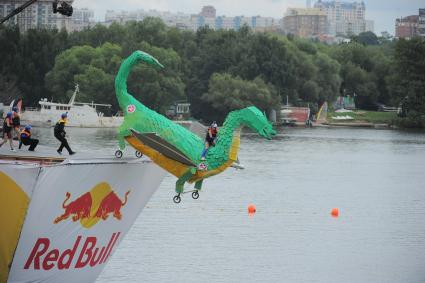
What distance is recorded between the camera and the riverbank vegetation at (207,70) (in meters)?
109

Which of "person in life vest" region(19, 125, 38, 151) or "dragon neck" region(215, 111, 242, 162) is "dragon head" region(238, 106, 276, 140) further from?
"person in life vest" region(19, 125, 38, 151)

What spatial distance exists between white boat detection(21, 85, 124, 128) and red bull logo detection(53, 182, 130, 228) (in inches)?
2916

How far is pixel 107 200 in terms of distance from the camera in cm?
2703

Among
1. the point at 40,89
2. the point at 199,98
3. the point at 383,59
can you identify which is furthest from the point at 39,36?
the point at 383,59

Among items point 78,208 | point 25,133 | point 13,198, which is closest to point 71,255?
point 78,208

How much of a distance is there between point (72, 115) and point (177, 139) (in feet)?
265

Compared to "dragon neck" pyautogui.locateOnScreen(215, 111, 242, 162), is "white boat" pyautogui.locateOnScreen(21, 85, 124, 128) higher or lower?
lower

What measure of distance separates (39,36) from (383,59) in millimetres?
46335

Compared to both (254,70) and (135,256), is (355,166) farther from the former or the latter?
(254,70)

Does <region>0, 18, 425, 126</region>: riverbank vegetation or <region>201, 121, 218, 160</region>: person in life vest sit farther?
<region>0, 18, 425, 126</region>: riverbank vegetation

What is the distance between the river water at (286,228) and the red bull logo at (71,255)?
4.71 meters

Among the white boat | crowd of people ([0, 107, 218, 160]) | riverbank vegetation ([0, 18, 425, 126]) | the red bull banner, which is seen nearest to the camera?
the red bull banner

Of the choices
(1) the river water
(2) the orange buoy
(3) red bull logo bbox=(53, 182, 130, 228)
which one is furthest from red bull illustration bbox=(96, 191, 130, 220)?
(2) the orange buoy

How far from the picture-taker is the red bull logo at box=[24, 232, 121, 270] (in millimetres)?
26125
